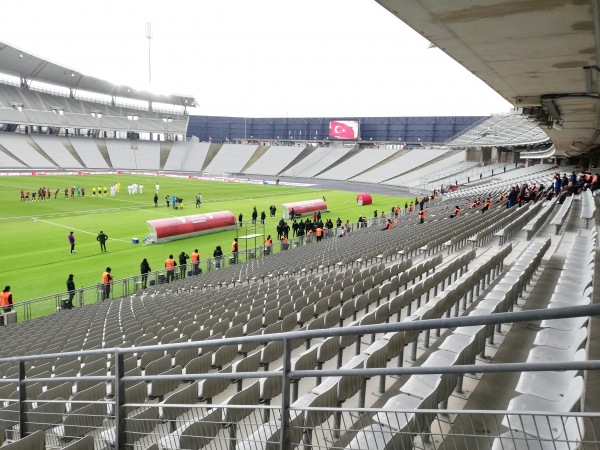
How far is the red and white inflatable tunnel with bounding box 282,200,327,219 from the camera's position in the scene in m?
35.7

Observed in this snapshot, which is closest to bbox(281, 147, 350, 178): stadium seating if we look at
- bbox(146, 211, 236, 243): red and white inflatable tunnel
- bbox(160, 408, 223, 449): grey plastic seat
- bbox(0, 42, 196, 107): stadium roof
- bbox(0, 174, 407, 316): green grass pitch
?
bbox(0, 174, 407, 316): green grass pitch

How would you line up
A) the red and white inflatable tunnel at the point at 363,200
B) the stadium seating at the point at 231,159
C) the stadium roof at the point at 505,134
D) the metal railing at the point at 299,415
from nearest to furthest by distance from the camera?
the metal railing at the point at 299,415, the stadium roof at the point at 505,134, the red and white inflatable tunnel at the point at 363,200, the stadium seating at the point at 231,159

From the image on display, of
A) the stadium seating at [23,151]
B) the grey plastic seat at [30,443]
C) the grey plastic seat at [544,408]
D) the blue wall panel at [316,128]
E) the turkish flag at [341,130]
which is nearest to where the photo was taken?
the grey plastic seat at [544,408]

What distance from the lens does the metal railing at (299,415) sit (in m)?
2.23

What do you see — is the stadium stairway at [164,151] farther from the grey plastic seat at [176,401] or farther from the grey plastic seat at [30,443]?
the grey plastic seat at [30,443]

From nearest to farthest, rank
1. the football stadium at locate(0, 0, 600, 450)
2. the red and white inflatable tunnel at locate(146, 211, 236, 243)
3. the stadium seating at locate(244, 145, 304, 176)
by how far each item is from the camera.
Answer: the football stadium at locate(0, 0, 600, 450), the red and white inflatable tunnel at locate(146, 211, 236, 243), the stadium seating at locate(244, 145, 304, 176)

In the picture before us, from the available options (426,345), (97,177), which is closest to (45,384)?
(426,345)

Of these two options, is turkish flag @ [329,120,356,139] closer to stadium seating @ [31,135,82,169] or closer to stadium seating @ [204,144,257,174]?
stadium seating @ [204,144,257,174]

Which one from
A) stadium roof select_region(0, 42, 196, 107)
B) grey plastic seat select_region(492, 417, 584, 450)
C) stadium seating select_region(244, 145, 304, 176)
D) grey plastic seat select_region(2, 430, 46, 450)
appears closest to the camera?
grey plastic seat select_region(492, 417, 584, 450)

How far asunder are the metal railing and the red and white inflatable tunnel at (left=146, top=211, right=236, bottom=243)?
19642 mm

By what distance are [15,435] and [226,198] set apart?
42684 mm

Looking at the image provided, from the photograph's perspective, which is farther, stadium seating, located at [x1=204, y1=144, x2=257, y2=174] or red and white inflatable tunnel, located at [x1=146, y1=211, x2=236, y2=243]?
stadium seating, located at [x1=204, y1=144, x2=257, y2=174]

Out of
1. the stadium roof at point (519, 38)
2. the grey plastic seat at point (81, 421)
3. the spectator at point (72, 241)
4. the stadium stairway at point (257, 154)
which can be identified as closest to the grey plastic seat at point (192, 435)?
the grey plastic seat at point (81, 421)

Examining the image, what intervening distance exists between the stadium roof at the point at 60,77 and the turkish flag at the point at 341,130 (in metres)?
32.8
